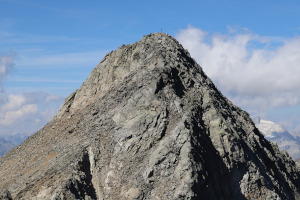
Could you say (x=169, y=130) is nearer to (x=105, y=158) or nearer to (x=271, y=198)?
(x=105, y=158)

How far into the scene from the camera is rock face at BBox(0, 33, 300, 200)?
49.3 m

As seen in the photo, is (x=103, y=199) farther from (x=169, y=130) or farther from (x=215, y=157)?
(x=215, y=157)

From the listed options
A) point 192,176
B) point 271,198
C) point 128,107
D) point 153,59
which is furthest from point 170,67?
point 271,198

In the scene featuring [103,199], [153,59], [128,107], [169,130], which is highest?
[153,59]

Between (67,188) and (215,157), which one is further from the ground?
(215,157)

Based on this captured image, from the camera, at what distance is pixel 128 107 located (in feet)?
187

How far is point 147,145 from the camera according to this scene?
5259 cm

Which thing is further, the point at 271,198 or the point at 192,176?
the point at 271,198

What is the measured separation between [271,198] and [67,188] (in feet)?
93.0

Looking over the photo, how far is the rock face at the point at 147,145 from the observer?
49281 millimetres

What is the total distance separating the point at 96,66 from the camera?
72812mm

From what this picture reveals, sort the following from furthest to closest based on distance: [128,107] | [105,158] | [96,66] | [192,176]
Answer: [96,66] < [128,107] < [105,158] < [192,176]

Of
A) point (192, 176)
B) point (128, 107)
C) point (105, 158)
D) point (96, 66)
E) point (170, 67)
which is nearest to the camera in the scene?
point (192, 176)

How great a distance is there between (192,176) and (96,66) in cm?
3336
